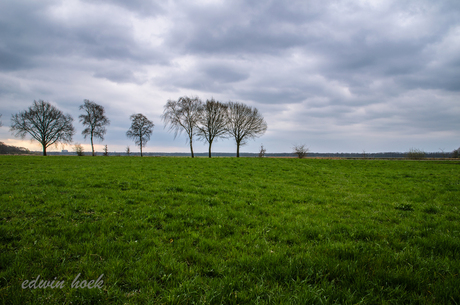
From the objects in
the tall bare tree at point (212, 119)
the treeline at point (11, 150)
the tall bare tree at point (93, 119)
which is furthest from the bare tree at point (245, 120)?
the treeline at point (11, 150)

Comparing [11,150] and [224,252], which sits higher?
[11,150]

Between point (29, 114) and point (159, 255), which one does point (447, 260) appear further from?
point (29, 114)

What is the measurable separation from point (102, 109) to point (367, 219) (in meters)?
69.8

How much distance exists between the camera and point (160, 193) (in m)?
10.7

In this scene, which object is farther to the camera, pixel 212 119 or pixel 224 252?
pixel 212 119

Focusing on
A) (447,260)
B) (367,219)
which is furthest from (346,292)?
(367,219)

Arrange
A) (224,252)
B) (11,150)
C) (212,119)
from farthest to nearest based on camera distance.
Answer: (11,150)
(212,119)
(224,252)

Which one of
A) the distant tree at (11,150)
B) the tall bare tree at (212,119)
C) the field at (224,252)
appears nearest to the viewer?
the field at (224,252)

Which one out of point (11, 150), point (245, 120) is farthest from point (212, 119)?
point (11, 150)

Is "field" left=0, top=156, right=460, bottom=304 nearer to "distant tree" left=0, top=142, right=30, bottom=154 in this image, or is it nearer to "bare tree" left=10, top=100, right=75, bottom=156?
"bare tree" left=10, top=100, right=75, bottom=156

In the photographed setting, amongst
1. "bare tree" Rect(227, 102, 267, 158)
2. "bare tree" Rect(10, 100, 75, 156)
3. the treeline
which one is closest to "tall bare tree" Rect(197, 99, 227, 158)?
"bare tree" Rect(227, 102, 267, 158)

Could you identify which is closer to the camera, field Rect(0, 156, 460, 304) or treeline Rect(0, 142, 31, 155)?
field Rect(0, 156, 460, 304)

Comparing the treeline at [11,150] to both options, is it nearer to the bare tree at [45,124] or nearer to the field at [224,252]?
the bare tree at [45,124]

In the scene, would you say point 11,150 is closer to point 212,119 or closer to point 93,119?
point 93,119
